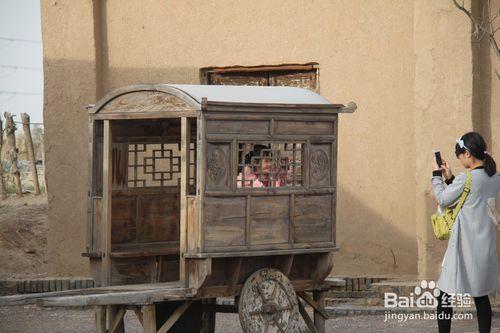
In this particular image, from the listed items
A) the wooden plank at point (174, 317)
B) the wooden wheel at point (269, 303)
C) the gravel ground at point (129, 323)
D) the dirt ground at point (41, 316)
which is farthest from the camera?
the dirt ground at point (41, 316)

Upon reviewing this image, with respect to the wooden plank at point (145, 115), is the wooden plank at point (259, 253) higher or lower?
lower

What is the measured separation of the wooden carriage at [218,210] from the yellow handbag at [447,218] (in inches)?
33.4

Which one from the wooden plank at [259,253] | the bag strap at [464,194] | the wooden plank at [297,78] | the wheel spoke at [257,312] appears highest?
the wooden plank at [297,78]

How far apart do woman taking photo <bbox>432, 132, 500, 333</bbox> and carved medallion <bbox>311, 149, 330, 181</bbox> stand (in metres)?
0.90

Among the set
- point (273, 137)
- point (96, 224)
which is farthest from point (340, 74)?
point (96, 224)

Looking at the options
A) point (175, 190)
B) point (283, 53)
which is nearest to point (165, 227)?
point (175, 190)

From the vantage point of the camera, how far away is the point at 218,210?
28.1 ft

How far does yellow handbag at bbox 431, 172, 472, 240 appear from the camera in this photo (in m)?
8.64

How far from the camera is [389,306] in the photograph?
11.5 metres

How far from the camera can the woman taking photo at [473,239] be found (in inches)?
339

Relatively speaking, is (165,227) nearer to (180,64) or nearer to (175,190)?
(175,190)

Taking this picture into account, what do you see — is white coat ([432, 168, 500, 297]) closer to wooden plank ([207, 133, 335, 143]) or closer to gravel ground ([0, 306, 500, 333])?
wooden plank ([207, 133, 335, 143])

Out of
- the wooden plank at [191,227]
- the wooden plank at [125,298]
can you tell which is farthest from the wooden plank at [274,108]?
the wooden plank at [125,298]

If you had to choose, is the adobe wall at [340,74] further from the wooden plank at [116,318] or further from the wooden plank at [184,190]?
the wooden plank at [184,190]
